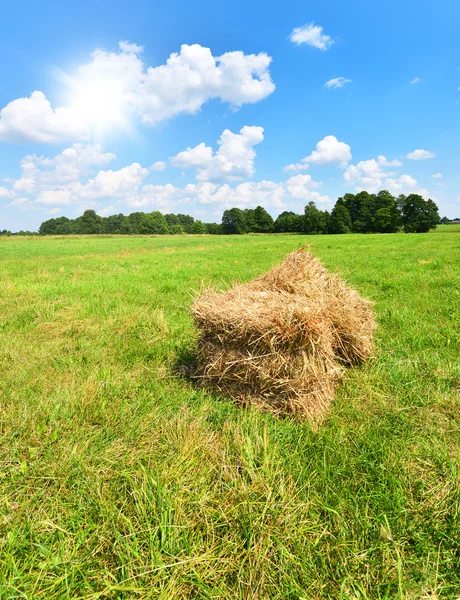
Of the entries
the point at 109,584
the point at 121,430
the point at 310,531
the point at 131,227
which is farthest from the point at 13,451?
the point at 131,227

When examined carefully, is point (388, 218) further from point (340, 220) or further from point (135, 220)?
point (135, 220)

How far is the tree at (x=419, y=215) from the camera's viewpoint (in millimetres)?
77500

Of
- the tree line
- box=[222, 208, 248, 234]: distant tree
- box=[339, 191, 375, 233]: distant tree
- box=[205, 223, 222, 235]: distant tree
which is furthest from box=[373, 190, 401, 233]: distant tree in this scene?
box=[205, 223, 222, 235]: distant tree

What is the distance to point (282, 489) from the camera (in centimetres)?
208

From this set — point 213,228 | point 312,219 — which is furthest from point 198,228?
point 312,219

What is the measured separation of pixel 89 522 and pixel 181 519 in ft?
2.03

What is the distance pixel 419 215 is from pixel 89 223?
122 metres

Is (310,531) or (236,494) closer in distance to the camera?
(310,531)

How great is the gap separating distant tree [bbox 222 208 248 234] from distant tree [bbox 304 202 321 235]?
1142 inches

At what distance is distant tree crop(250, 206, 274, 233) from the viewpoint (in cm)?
11281

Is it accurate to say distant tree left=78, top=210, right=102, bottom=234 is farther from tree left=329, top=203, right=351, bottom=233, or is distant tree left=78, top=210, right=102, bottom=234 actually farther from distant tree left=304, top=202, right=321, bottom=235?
tree left=329, top=203, right=351, bottom=233

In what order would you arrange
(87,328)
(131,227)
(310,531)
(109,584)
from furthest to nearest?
(131,227)
(87,328)
(310,531)
(109,584)

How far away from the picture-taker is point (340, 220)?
84188 millimetres

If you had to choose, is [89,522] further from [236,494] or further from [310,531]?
[310,531]
